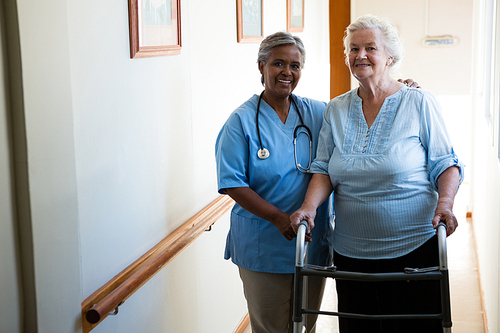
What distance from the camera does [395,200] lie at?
1684mm

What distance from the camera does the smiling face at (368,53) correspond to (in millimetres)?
1752

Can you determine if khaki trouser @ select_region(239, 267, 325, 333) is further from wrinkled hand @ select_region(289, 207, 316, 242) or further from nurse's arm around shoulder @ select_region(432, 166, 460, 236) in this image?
nurse's arm around shoulder @ select_region(432, 166, 460, 236)

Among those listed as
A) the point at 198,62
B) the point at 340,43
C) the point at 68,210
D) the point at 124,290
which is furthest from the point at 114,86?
the point at 340,43

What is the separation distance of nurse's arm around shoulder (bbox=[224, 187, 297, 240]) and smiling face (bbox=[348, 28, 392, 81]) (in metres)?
0.55

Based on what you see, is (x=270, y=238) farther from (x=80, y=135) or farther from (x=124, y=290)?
(x=80, y=135)

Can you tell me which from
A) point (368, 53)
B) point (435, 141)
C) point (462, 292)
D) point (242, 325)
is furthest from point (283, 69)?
point (462, 292)

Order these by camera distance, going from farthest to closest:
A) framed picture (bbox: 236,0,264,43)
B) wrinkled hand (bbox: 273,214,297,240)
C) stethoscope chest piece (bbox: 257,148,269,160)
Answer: framed picture (bbox: 236,0,264,43) → stethoscope chest piece (bbox: 257,148,269,160) → wrinkled hand (bbox: 273,214,297,240)

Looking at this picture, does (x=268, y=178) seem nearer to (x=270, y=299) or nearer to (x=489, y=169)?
(x=270, y=299)

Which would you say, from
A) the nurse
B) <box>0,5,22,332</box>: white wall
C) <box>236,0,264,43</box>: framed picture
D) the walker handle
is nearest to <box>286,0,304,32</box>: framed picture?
<box>236,0,264,43</box>: framed picture

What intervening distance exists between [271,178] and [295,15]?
266 cm

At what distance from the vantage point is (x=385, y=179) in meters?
1.67

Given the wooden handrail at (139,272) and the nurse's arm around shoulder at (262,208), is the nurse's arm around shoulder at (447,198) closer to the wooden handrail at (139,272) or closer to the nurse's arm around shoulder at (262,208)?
the nurse's arm around shoulder at (262,208)

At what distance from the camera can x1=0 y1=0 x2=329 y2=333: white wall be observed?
3.85 feet

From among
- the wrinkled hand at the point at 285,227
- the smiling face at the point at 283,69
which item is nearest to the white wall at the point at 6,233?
the wrinkled hand at the point at 285,227
